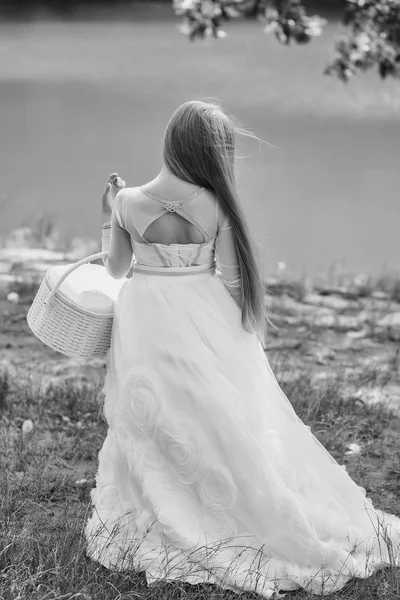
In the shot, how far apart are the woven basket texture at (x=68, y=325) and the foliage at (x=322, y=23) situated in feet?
11.0

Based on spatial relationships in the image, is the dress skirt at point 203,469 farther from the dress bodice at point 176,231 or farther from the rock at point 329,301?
the rock at point 329,301

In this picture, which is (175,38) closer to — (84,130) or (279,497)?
(84,130)

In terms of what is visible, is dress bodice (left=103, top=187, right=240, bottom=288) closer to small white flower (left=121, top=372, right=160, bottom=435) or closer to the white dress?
the white dress

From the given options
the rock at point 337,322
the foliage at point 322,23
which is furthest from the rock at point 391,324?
the foliage at point 322,23

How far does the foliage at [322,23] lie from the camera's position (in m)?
5.76

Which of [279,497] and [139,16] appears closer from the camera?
[279,497]

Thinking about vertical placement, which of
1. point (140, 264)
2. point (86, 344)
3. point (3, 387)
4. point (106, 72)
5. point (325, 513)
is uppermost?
point (140, 264)

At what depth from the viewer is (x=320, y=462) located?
2959 millimetres

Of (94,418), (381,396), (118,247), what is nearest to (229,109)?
(381,396)

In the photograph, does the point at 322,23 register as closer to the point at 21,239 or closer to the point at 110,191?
the point at 21,239

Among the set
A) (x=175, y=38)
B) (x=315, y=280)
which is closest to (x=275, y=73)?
(x=175, y=38)

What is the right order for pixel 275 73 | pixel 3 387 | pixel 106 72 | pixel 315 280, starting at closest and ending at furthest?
pixel 3 387 → pixel 315 280 → pixel 275 73 → pixel 106 72

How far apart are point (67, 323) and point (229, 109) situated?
8.46 m

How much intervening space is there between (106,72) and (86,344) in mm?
17067
